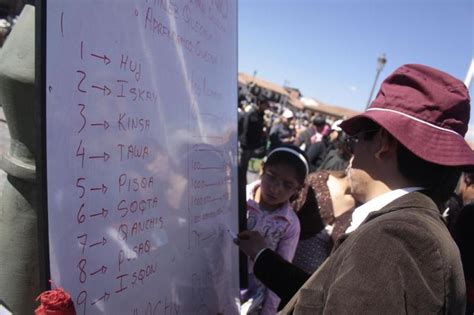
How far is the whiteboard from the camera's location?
80 centimetres

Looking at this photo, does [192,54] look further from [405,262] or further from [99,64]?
[405,262]

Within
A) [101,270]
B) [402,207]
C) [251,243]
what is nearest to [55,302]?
[101,270]

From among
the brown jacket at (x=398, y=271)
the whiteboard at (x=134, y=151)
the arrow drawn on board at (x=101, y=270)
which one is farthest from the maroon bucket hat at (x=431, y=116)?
the arrow drawn on board at (x=101, y=270)

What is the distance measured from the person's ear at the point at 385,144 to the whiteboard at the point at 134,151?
1.97ft

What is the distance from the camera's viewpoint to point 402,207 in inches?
38.2

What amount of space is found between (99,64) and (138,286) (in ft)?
1.97

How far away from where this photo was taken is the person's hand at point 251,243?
1.71 m

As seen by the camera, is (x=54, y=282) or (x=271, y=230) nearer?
(x=54, y=282)

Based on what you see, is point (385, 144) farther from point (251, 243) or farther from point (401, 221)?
point (251, 243)

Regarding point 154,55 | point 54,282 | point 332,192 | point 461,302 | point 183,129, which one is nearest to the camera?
point 54,282

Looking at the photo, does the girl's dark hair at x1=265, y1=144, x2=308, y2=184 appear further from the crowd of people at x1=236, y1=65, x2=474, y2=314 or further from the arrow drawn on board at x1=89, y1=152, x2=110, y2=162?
the arrow drawn on board at x1=89, y1=152, x2=110, y2=162

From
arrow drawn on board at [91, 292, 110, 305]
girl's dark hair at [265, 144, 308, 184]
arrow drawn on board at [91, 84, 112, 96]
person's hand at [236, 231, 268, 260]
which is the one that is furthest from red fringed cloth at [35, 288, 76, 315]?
girl's dark hair at [265, 144, 308, 184]

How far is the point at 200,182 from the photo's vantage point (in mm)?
1447

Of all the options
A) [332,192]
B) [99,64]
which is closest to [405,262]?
[99,64]
